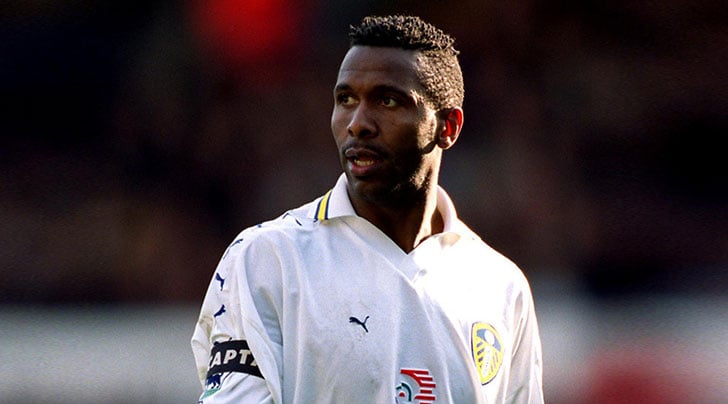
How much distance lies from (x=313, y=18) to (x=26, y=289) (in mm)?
2316

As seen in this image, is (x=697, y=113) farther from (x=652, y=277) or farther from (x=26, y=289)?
(x=26, y=289)

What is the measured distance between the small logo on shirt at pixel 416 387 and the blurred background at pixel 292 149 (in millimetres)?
3841

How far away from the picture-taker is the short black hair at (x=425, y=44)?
2760 millimetres

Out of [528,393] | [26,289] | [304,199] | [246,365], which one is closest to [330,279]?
[246,365]

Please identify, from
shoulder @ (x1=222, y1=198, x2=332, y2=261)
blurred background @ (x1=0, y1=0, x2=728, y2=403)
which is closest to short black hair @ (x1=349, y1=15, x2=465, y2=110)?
shoulder @ (x1=222, y1=198, x2=332, y2=261)

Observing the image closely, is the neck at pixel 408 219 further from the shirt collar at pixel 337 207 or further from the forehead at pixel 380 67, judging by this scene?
the forehead at pixel 380 67

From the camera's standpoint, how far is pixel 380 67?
8.93 feet

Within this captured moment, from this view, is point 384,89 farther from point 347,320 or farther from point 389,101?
point 347,320

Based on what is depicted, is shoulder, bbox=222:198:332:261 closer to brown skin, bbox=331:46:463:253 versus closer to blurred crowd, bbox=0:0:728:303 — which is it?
brown skin, bbox=331:46:463:253

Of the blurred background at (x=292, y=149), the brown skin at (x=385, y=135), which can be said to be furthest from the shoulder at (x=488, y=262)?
the blurred background at (x=292, y=149)

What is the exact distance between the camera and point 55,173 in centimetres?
691

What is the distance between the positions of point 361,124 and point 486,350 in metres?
0.60

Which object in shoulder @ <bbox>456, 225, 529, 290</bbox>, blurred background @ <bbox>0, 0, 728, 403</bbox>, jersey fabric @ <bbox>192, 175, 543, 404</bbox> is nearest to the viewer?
jersey fabric @ <bbox>192, 175, 543, 404</bbox>

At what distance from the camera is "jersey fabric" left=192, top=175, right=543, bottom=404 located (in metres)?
2.51
